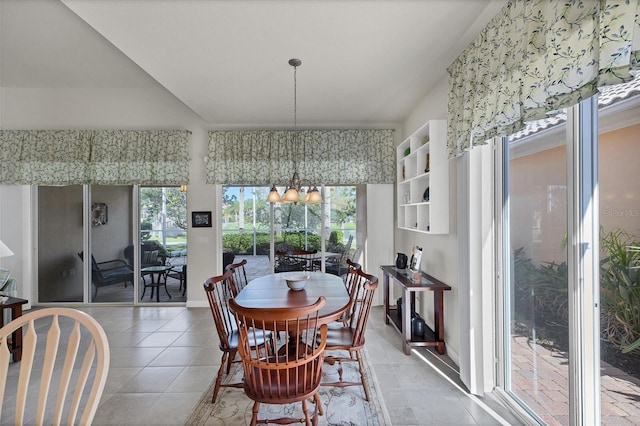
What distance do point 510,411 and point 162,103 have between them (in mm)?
5804

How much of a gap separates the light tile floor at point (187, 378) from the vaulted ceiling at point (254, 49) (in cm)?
293

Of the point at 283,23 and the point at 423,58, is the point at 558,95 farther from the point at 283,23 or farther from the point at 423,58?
the point at 283,23

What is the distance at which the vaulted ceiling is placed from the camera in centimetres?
205

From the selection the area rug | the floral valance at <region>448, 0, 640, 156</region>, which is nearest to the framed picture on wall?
the area rug

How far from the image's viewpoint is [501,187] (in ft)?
7.60

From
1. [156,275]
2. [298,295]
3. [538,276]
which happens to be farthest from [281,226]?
[538,276]

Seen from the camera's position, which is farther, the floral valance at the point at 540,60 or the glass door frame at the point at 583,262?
the glass door frame at the point at 583,262

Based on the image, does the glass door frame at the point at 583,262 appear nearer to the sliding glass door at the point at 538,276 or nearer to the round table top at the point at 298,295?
the sliding glass door at the point at 538,276

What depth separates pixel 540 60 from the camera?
1.57 meters

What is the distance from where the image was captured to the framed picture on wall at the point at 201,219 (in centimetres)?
472

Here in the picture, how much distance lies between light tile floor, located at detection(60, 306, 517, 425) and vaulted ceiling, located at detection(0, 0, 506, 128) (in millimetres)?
2931

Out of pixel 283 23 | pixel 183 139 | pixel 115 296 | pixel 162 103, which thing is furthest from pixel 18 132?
pixel 283 23

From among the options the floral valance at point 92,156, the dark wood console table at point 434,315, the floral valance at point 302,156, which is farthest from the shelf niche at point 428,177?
the floral valance at point 92,156

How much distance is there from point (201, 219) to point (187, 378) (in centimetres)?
263
